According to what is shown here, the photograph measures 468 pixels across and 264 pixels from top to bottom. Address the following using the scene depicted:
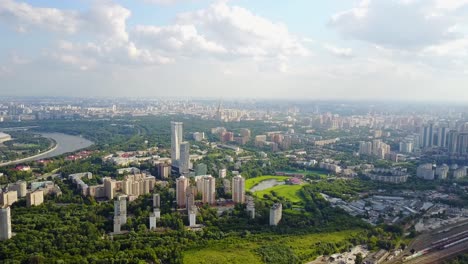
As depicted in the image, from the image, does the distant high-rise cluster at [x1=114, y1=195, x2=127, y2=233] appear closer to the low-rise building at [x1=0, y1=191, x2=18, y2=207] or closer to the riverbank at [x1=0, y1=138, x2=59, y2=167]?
the low-rise building at [x1=0, y1=191, x2=18, y2=207]

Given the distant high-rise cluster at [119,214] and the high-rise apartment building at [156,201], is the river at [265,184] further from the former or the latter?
the distant high-rise cluster at [119,214]

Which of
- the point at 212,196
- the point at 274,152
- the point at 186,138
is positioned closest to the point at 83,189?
the point at 212,196

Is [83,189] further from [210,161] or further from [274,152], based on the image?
[274,152]

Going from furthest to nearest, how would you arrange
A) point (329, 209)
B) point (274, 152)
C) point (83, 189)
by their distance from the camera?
point (274, 152) < point (83, 189) < point (329, 209)

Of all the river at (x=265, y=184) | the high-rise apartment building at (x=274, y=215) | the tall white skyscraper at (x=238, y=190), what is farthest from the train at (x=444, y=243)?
the river at (x=265, y=184)

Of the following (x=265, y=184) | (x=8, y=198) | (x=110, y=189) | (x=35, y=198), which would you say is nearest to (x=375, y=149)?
(x=265, y=184)

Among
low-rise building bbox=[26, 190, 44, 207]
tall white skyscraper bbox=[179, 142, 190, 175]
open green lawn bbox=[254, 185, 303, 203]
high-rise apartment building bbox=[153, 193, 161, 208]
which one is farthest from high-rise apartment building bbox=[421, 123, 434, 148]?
low-rise building bbox=[26, 190, 44, 207]

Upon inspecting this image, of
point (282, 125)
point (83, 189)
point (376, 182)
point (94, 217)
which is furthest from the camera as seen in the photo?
point (282, 125)
